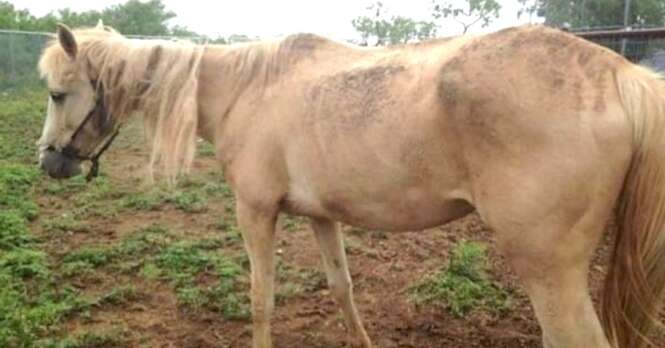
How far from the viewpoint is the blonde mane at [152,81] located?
3164mm

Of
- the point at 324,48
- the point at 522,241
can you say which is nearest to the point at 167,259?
the point at 324,48

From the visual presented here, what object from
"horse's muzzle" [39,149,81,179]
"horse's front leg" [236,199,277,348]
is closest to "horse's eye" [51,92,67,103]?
"horse's muzzle" [39,149,81,179]

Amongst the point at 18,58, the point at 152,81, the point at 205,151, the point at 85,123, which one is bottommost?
the point at 205,151

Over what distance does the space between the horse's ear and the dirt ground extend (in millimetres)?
1661

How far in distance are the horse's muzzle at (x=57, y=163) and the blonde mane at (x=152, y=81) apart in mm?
369

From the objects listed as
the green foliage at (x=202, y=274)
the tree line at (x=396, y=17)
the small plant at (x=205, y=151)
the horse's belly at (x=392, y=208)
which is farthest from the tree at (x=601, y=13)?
the horse's belly at (x=392, y=208)

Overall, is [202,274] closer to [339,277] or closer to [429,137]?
[339,277]

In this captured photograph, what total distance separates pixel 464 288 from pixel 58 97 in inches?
110

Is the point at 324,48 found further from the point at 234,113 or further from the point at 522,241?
A: the point at 522,241

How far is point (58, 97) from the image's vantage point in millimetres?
3270

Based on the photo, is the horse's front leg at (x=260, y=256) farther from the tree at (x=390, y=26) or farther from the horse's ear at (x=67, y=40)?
the tree at (x=390, y=26)

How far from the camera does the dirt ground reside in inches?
137

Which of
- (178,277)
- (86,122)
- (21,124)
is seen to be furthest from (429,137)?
(21,124)

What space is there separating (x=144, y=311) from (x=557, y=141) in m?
2.91
